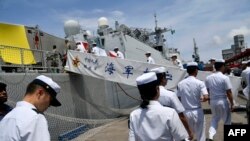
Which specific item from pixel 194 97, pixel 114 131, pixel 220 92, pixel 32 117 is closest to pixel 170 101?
pixel 194 97

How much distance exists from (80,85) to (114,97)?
2.75 metres

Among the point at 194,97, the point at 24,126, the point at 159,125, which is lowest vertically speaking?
the point at 194,97

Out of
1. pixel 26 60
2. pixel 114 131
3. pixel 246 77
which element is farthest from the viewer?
pixel 114 131

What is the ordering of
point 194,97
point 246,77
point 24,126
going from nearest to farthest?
point 24,126 < point 194,97 < point 246,77

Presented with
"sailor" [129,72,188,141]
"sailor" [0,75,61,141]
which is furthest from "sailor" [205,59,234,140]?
"sailor" [0,75,61,141]

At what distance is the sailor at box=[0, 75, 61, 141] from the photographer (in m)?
2.33

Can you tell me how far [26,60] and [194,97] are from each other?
20.1 feet

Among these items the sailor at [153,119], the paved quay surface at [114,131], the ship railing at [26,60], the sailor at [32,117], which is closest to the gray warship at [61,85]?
the ship railing at [26,60]

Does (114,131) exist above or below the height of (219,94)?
below

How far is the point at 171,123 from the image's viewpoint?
10.1ft

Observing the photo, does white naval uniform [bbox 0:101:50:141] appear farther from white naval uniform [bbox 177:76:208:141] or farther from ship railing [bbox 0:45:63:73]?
ship railing [bbox 0:45:63:73]

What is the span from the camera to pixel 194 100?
6668mm

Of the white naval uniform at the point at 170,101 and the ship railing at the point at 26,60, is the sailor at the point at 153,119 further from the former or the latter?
the ship railing at the point at 26,60

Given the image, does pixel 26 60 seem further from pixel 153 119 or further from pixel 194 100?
pixel 153 119
